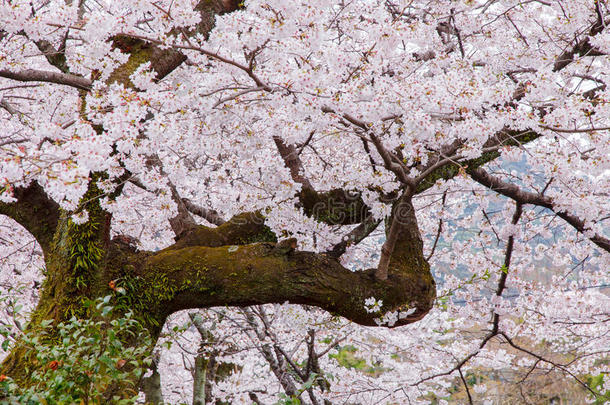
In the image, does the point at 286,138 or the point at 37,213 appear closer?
the point at 286,138

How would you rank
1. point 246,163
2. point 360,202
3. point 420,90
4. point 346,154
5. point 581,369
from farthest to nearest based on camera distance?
point 581,369, point 346,154, point 246,163, point 360,202, point 420,90

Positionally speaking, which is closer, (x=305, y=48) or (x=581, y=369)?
(x=305, y=48)

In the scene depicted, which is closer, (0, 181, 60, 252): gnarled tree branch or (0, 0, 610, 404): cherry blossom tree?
(0, 0, 610, 404): cherry blossom tree

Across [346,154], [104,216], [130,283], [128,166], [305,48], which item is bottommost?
[130,283]

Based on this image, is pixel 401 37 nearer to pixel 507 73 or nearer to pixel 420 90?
pixel 420 90

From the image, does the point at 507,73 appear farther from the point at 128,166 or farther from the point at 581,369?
the point at 581,369

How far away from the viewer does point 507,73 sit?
557 centimetres

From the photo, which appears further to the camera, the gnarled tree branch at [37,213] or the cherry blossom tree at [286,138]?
the gnarled tree branch at [37,213]

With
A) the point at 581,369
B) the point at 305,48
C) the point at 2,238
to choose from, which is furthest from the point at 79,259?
the point at 581,369

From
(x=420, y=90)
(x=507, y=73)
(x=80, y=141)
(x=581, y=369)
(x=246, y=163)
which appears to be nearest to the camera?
(x=80, y=141)

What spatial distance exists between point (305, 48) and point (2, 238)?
6052 mm

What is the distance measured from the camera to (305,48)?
4.20m

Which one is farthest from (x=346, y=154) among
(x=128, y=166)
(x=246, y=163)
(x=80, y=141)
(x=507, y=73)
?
(x=80, y=141)

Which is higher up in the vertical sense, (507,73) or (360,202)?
(507,73)
